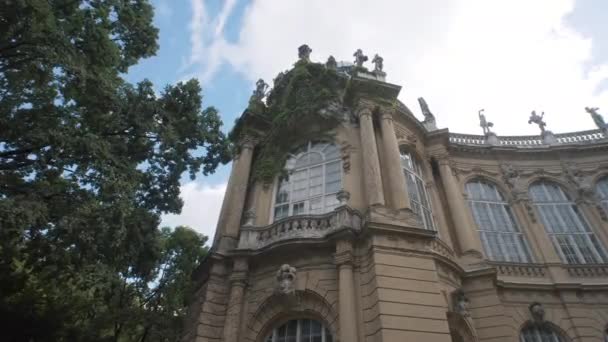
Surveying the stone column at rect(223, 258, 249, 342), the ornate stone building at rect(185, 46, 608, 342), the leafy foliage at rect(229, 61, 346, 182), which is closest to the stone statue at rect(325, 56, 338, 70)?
the ornate stone building at rect(185, 46, 608, 342)

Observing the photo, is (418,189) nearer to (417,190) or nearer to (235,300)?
(417,190)

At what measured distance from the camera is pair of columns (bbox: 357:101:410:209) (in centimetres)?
1215

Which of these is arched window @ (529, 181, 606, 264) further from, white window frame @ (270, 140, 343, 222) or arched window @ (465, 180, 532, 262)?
white window frame @ (270, 140, 343, 222)

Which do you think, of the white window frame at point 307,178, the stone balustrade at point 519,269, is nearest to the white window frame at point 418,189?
the white window frame at point 307,178

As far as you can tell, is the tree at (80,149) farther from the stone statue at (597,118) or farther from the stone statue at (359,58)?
the stone statue at (597,118)

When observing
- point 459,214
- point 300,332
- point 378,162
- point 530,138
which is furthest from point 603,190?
point 300,332

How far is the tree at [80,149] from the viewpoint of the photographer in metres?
Answer: 7.60

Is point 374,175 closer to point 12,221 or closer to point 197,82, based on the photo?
point 197,82

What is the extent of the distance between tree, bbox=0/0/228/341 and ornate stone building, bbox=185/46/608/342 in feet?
11.6

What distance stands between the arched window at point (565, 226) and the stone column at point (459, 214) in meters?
3.59

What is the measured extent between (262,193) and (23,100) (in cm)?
805

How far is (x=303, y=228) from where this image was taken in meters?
11.8

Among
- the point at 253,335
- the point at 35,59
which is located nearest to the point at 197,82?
the point at 35,59

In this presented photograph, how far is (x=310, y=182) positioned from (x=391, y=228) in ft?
14.2
